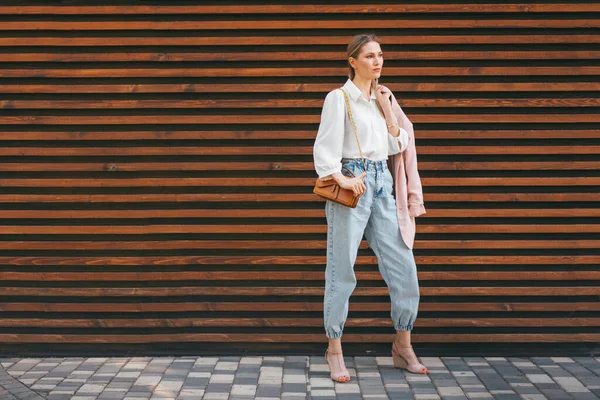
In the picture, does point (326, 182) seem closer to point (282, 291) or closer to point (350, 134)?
point (350, 134)

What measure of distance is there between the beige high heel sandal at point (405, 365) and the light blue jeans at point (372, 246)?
0.77 feet

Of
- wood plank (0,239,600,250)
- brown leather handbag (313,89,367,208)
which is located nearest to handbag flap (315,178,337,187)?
brown leather handbag (313,89,367,208)

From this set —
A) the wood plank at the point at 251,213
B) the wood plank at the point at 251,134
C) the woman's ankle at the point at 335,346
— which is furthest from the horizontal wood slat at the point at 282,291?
the wood plank at the point at 251,134

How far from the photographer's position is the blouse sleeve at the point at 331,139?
16.9 ft

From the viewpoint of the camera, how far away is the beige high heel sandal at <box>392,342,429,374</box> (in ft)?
18.0

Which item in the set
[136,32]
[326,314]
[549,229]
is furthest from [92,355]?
[549,229]

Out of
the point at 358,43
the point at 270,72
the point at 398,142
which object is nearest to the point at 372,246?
the point at 398,142

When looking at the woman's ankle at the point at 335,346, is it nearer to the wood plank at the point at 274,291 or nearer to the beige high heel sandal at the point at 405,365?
the beige high heel sandal at the point at 405,365

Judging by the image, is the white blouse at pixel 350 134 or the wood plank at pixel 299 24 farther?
the wood plank at pixel 299 24

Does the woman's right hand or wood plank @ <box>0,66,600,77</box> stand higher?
wood plank @ <box>0,66,600,77</box>

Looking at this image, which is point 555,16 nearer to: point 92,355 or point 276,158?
point 276,158

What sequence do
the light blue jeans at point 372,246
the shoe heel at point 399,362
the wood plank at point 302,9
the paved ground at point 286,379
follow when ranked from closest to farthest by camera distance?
the paved ground at point 286,379
the light blue jeans at point 372,246
the shoe heel at point 399,362
the wood plank at point 302,9

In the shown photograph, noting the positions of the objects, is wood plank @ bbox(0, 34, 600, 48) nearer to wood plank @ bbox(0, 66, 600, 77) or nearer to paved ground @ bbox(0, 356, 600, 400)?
wood plank @ bbox(0, 66, 600, 77)

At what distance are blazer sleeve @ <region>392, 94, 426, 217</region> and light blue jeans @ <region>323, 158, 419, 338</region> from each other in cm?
Result: 11
